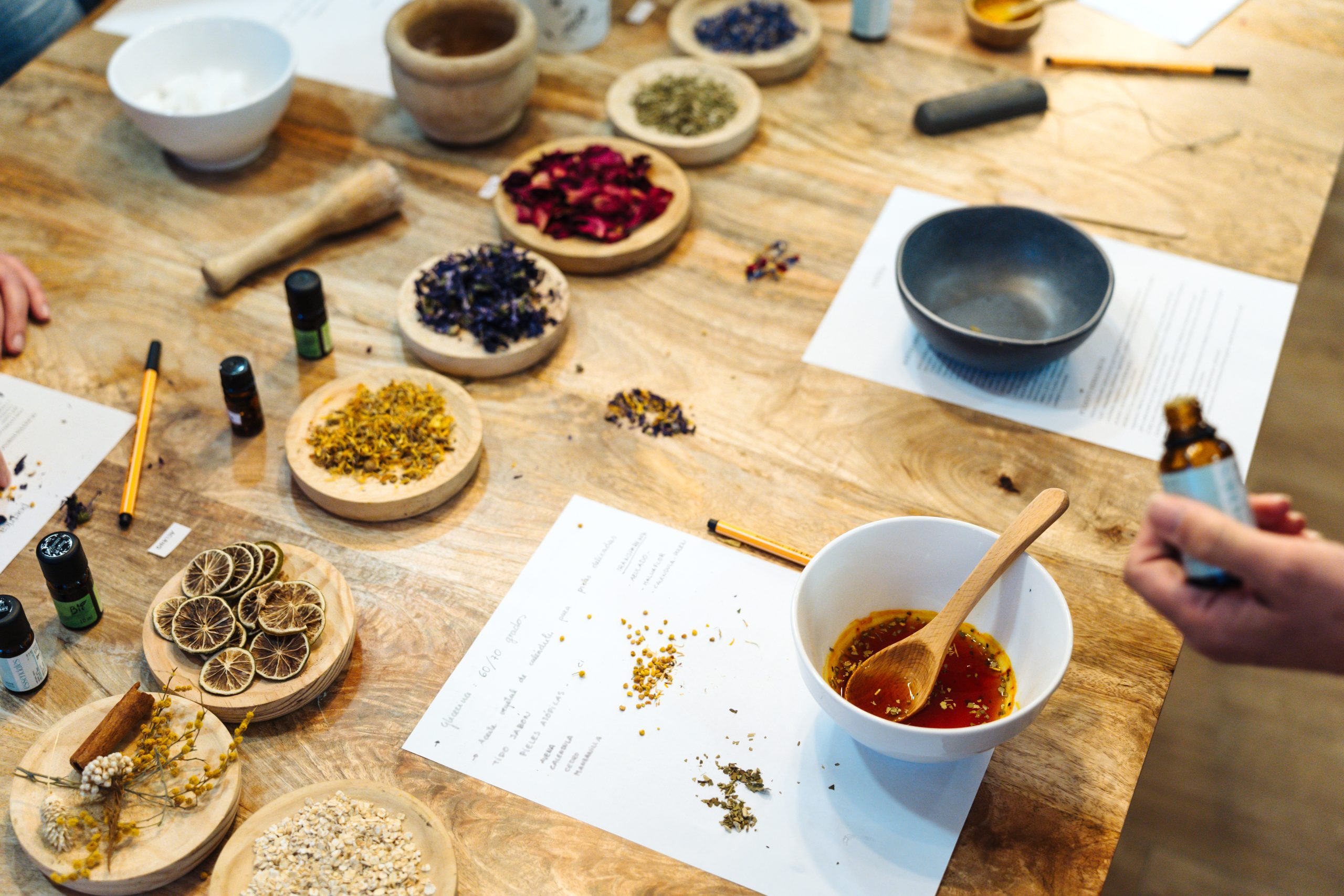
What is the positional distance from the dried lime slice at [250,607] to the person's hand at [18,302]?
0.70 m

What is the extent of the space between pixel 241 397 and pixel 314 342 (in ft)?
0.56

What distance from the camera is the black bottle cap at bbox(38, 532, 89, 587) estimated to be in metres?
1.18

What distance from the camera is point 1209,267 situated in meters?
1.74

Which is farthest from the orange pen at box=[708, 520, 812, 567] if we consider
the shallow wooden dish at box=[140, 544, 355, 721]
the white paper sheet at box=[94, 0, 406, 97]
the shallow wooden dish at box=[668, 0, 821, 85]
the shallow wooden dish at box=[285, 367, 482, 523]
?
the white paper sheet at box=[94, 0, 406, 97]

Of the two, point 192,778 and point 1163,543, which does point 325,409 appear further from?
point 1163,543

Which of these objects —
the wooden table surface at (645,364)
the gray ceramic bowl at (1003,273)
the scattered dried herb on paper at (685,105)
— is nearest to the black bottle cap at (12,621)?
the wooden table surface at (645,364)

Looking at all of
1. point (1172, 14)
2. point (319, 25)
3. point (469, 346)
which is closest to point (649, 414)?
point (469, 346)

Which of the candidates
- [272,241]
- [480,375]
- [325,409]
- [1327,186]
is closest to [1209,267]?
[1327,186]

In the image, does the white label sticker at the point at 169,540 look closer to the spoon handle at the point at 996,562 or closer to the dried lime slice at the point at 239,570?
the dried lime slice at the point at 239,570

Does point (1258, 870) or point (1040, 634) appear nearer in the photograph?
point (1040, 634)

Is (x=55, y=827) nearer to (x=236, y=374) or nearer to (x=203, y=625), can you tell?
(x=203, y=625)

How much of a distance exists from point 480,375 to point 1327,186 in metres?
1.54

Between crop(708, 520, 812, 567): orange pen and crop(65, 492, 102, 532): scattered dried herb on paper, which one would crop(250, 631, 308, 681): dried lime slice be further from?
crop(708, 520, 812, 567): orange pen

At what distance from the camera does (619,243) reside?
5.69 ft
